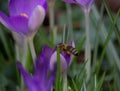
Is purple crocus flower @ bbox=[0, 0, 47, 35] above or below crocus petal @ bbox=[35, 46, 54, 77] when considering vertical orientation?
above

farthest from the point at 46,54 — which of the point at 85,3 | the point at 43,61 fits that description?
the point at 85,3

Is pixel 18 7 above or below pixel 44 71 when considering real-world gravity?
above

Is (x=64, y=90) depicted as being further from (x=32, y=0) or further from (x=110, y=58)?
(x=110, y=58)

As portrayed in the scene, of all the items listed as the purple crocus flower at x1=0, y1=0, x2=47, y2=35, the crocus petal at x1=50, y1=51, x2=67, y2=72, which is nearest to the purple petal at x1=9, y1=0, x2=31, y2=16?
the purple crocus flower at x1=0, y1=0, x2=47, y2=35

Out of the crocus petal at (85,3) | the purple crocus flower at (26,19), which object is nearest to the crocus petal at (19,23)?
the purple crocus flower at (26,19)

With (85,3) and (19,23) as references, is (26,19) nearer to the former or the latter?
(19,23)

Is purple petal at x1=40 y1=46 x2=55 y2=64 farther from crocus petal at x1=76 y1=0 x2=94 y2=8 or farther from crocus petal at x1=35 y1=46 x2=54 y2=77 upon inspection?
crocus petal at x1=76 y1=0 x2=94 y2=8

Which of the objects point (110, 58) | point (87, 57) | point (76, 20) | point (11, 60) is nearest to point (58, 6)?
point (76, 20)
